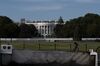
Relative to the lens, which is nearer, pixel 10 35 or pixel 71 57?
pixel 71 57

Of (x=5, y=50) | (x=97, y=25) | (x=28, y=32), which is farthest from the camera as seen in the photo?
(x=28, y=32)

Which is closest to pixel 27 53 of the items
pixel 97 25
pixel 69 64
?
pixel 69 64

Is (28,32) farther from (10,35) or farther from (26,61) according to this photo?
(26,61)

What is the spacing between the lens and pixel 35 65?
35.4 meters

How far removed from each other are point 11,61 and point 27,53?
1.66 meters

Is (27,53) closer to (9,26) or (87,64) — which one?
(87,64)

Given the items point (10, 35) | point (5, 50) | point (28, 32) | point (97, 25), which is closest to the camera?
point (5, 50)

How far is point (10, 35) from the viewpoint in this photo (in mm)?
151125

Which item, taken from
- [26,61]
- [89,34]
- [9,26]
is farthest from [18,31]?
[26,61]

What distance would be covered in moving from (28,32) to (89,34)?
33856mm

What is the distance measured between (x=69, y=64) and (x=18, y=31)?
125 m

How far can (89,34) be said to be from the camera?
15262cm

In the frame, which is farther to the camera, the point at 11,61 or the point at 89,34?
the point at 89,34

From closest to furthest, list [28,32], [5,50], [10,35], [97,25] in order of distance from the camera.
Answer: [5,50] < [10,35] < [97,25] < [28,32]
